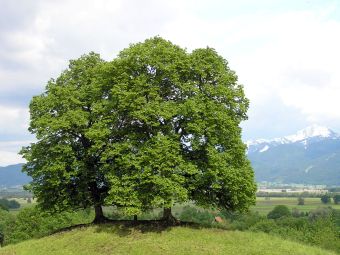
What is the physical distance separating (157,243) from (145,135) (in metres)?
11.0

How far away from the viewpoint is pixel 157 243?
42.2 m

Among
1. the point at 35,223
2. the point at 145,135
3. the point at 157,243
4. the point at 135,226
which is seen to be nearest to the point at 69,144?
the point at 145,135

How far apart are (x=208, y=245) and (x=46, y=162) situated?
1983 cm

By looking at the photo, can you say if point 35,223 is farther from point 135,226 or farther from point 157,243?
point 157,243

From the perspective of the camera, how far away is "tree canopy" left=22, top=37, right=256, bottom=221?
43.2m

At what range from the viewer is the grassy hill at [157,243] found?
40969 millimetres

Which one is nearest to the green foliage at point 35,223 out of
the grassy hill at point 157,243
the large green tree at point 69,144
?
Answer: the large green tree at point 69,144

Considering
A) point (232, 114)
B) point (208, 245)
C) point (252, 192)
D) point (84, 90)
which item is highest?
point (84, 90)

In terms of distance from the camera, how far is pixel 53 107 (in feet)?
165

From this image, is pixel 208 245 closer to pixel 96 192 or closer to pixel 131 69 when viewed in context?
pixel 96 192

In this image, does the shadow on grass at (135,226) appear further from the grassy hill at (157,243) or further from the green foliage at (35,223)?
the green foliage at (35,223)

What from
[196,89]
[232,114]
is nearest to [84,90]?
[196,89]

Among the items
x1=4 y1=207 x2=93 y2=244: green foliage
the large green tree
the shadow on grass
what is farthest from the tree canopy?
x1=4 y1=207 x2=93 y2=244: green foliage

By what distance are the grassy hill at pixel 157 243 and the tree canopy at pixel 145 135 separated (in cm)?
314
